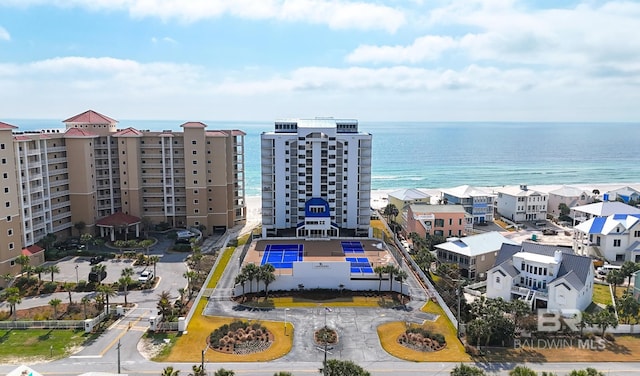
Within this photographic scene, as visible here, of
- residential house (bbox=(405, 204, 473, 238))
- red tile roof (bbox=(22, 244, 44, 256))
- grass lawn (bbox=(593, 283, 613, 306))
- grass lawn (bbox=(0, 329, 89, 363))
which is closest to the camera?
grass lawn (bbox=(0, 329, 89, 363))

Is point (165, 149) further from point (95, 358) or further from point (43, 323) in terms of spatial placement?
point (95, 358)

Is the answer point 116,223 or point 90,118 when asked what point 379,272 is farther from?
point 90,118

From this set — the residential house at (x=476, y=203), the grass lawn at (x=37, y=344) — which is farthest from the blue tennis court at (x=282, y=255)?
the residential house at (x=476, y=203)

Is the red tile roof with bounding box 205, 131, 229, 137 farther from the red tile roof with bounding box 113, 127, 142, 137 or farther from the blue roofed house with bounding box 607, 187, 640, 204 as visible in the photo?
the blue roofed house with bounding box 607, 187, 640, 204

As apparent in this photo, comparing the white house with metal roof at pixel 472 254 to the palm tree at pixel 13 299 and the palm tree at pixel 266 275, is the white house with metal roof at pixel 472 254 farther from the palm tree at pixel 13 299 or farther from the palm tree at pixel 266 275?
the palm tree at pixel 13 299

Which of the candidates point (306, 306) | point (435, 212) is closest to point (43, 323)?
point (306, 306)

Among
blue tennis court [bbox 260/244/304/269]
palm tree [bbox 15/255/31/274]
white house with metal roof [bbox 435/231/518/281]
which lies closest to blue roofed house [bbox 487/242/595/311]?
white house with metal roof [bbox 435/231/518/281]
